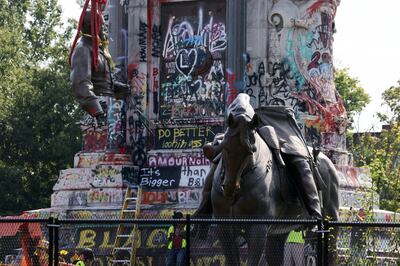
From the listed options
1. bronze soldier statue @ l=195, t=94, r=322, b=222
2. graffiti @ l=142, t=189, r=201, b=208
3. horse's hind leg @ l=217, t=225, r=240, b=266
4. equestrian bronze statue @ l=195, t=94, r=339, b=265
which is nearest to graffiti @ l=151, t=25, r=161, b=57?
graffiti @ l=142, t=189, r=201, b=208

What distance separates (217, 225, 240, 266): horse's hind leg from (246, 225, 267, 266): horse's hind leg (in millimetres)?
198

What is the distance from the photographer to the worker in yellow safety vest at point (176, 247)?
17.9 meters

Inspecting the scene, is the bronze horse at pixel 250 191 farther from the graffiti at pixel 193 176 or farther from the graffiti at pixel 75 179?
the graffiti at pixel 75 179

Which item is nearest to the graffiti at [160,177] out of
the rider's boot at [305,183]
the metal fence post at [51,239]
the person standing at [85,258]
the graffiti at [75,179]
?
the graffiti at [75,179]

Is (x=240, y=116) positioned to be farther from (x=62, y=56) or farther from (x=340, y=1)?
(x=62, y=56)

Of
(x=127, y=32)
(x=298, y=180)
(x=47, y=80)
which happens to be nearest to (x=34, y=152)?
(x=47, y=80)

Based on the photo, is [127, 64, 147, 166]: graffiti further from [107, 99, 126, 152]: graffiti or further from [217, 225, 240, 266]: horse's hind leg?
[217, 225, 240, 266]: horse's hind leg

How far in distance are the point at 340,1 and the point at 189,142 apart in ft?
21.2

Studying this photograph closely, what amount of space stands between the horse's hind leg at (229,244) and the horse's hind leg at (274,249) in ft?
1.37

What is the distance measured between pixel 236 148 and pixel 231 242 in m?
1.33

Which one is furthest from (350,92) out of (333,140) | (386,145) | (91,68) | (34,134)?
(91,68)

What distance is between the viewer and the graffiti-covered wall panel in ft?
124

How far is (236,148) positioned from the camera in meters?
18.4

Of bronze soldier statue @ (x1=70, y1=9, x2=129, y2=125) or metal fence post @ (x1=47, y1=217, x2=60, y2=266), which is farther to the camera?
bronze soldier statue @ (x1=70, y1=9, x2=129, y2=125)
